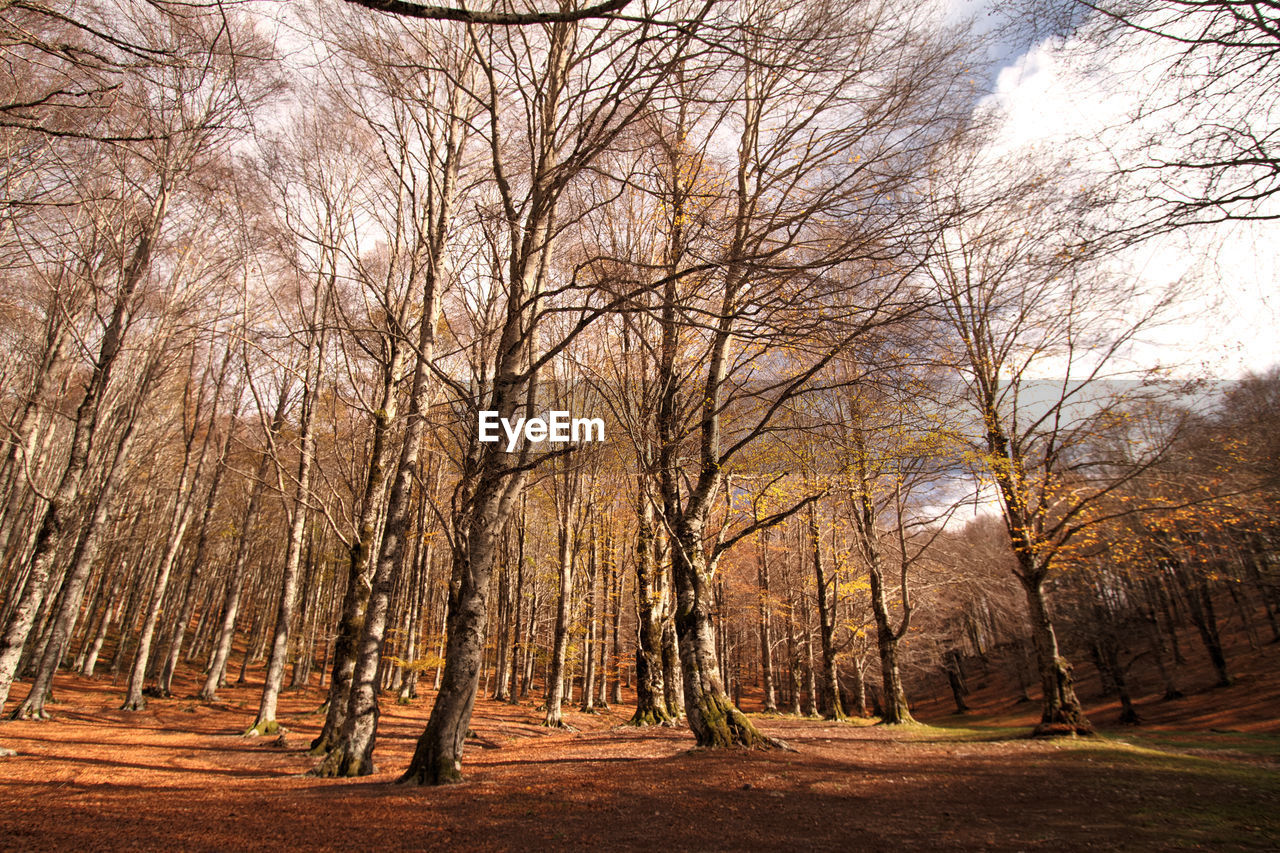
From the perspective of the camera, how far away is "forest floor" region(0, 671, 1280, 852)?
13.8 feet

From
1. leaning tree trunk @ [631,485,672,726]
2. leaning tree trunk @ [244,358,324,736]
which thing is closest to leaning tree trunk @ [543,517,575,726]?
leaning tree trunk @ [631,485,672,726]

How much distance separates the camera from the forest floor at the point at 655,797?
13.8 feet

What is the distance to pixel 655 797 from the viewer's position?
554cm

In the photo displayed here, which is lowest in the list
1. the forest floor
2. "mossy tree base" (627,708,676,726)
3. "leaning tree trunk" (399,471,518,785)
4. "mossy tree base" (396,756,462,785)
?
"mossy tree base" (627,708,676,726)

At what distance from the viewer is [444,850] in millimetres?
3742

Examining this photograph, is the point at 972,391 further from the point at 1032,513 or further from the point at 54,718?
the point at 54,718

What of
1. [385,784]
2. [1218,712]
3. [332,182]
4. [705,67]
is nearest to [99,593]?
[332,182]

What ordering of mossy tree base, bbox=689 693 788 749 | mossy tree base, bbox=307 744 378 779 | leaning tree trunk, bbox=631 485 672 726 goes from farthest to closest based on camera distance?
1. leaning tree trunk, bbox=631 485 672 726
2. mossy tree base, bbox=689 693 788 749
3. mossy tree base, bbox=307 744 378 779

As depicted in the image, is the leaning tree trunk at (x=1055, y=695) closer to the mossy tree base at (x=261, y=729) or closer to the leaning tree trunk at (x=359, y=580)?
the leaning tree trunk at (x=359, y=580)

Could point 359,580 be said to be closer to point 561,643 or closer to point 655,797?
point 655,797

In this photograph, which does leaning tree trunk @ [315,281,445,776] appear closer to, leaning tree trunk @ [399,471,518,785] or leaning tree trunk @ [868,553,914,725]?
leaning tree trunk @ [399,471,518,785]

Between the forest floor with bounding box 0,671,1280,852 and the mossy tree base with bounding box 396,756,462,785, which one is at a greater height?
the mossy tree base with bounding box 396,756,462,785

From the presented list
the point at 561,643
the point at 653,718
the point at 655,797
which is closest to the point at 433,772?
the point at 655,797

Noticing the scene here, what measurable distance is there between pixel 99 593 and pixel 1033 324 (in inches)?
1419
